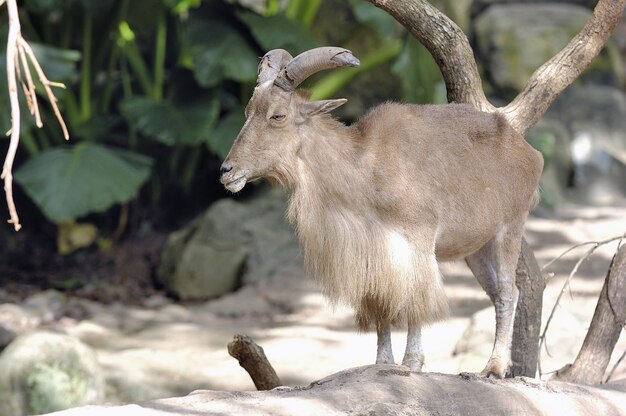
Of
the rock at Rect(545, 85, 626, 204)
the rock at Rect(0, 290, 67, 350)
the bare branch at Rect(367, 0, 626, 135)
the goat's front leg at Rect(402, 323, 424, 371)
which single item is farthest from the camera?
the rock at Rect(545, 85, 626, 204)

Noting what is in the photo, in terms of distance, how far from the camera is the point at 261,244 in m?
10.5

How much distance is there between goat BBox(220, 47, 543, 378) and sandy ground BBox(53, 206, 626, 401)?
81.2 inches

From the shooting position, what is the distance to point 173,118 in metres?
10.7

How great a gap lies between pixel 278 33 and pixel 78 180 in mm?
2677

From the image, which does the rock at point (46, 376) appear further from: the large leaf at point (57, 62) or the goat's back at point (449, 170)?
the goat's back at point (449, 170)

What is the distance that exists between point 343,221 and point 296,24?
658 cm

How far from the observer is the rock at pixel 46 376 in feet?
23.4

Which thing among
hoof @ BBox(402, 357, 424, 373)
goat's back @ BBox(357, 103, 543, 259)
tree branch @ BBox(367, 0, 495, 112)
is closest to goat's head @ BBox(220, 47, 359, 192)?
goat's back @ BBox(357, 103, 543, 259)

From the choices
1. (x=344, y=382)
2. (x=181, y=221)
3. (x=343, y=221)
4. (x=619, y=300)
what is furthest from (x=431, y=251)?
(x=181, y=221)

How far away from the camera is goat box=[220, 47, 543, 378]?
426cm

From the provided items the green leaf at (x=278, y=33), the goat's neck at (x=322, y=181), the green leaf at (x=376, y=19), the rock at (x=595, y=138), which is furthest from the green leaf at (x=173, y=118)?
the goat's neck at (x=322, y=181)

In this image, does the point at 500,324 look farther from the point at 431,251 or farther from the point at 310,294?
the point at 310,294

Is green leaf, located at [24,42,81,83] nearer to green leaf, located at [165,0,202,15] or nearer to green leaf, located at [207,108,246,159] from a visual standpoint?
green leaf, located at [165,0,202,15]

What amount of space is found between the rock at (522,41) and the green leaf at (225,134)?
415 centimetres
